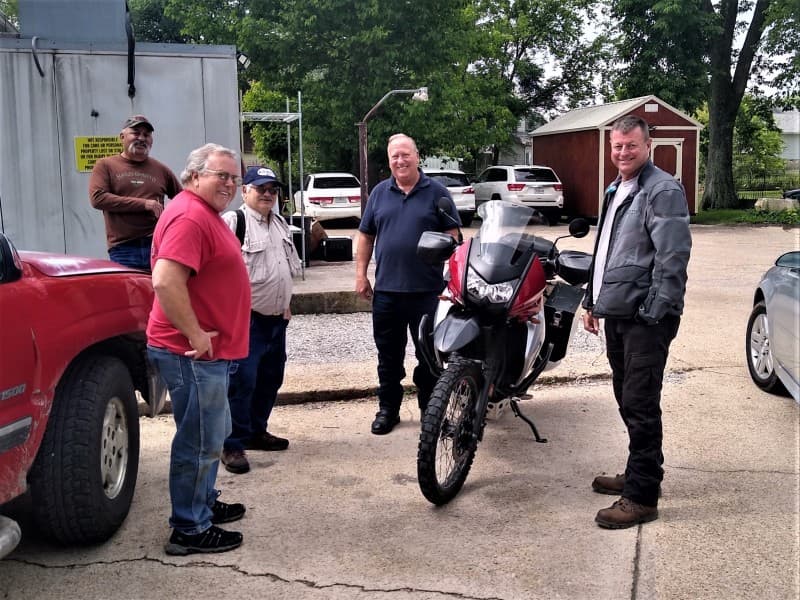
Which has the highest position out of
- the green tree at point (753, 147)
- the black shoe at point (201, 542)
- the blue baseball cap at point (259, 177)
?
the green tree at point (753, 147)

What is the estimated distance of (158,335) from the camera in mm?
3518

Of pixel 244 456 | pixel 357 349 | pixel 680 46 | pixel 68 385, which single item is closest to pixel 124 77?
pixel 357 349

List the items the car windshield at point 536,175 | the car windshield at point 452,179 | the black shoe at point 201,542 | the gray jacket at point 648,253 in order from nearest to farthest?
the black shoe at point 201,542, the gray jacket at point 648,253, the car windshield at point 452,179, the car windshield at point 536,175

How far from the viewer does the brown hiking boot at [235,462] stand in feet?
15.5

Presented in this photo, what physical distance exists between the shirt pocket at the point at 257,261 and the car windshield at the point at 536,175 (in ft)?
65.8

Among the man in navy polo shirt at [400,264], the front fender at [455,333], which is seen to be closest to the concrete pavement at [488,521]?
the man in navy polo shirt at [400,264]

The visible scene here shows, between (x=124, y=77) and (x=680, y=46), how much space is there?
2387 cm

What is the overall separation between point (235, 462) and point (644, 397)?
2234 millimetres

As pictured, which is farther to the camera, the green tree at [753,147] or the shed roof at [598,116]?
the green tree at [753,147]

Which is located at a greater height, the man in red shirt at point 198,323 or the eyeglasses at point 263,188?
the eyeglasses at point 263,188

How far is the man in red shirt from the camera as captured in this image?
3312 millimetres

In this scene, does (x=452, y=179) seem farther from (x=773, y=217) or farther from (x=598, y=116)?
(x=773, y=217)

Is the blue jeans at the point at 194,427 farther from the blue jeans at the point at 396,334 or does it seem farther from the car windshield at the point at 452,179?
the car windshield at the point at 452,179

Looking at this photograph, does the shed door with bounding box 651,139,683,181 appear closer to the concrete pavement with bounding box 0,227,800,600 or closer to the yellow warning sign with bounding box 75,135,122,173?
the yellow warning sign with bounding box 75,135,122,173
